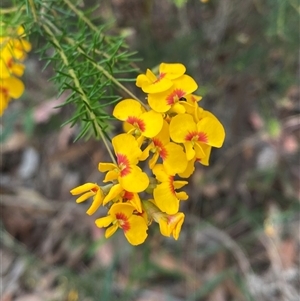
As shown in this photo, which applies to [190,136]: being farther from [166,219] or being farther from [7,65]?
[7,65]

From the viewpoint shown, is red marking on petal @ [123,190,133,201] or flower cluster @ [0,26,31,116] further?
flower cluster @ [0,26,31,116]

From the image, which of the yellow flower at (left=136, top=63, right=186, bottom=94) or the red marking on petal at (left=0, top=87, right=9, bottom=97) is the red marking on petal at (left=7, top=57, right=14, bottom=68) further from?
the yellow flower at (left=136, top=63, right=186, bottom=94)

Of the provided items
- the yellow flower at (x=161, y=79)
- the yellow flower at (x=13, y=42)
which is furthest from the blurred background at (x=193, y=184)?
the yellow flower at (x=161, y=79)

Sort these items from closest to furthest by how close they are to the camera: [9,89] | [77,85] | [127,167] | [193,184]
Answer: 1. [127,167]
2. [77,85]
3. [9,89]
4. [193,184]

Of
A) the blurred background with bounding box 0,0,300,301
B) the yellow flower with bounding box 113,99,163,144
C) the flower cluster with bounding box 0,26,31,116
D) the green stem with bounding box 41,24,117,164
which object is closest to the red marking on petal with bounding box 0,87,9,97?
the flower cluster with bounding box 0,26,31,116

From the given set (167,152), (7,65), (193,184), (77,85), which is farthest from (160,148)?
(193,184)

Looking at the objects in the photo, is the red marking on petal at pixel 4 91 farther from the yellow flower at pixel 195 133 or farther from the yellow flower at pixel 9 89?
the yellow flower at pixel 195 133

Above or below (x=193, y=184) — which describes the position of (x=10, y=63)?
above
